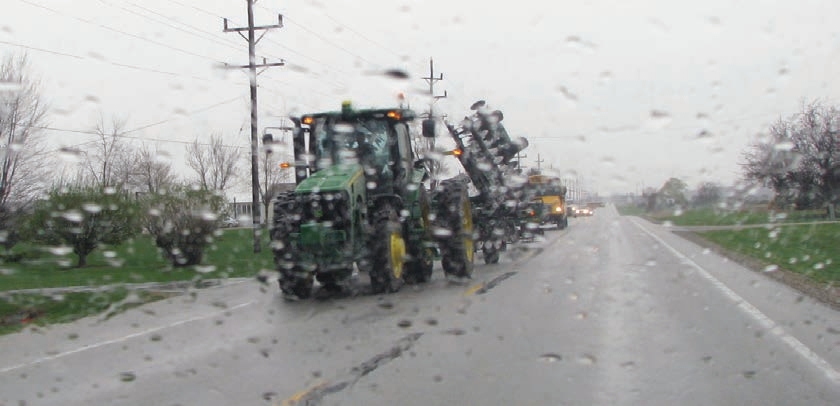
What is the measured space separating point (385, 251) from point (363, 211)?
2.33 ft

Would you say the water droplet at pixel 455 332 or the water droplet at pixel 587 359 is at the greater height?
the water droplet at pixel 455 332

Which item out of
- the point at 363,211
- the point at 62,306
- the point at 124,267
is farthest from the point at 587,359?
the point at 124,267

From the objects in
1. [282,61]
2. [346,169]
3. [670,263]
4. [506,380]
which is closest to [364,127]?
[346,169]

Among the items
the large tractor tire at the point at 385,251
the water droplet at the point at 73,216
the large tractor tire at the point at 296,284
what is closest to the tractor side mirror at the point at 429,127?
the large tractor tire at the point at 385,251

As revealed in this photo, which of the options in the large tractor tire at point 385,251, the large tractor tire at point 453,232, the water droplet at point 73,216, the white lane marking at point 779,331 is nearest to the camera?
the white lane marking at point 779,331

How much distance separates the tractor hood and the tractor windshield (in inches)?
14.9

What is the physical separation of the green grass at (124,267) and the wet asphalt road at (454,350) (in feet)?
16.5

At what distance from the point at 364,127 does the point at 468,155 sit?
595 cm

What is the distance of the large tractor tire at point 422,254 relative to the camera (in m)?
14.5

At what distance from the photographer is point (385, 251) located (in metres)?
12.6

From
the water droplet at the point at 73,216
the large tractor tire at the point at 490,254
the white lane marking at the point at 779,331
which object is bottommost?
the white lane marking at the point at 779,331

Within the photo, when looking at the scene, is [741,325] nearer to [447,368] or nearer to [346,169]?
[447,368]

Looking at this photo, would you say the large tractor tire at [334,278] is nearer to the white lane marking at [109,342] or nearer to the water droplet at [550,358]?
the white lane marking at [109,342]

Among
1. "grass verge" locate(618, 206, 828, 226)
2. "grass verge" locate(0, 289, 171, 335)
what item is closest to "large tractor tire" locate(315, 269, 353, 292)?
"grass verge" locate(0, 289, 171, 335)
